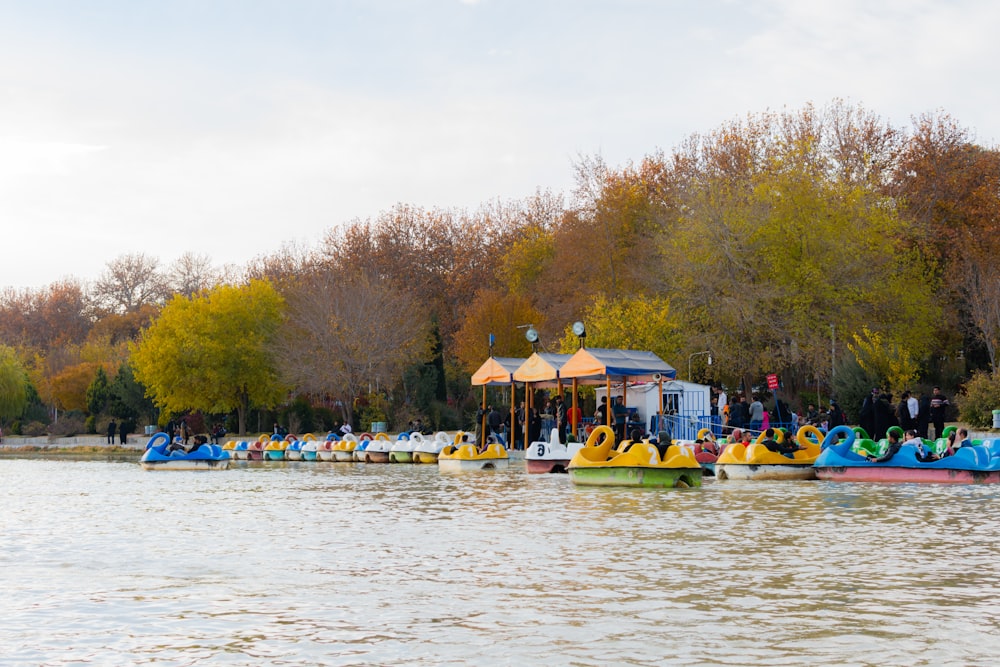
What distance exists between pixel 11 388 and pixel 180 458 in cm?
4341

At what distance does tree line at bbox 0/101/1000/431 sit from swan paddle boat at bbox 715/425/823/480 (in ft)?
46.2

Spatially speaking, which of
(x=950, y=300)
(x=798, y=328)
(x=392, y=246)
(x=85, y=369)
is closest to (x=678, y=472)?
(x=798, y=328)

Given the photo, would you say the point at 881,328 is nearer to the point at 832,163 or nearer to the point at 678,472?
the point at 832,163

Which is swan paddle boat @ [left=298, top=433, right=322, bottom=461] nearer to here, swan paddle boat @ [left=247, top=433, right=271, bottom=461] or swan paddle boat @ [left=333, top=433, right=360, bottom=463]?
swan paddle boat @ [left=333, top=433, right=360, bottom=463]

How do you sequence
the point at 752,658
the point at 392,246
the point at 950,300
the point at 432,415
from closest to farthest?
the point at 752,658
the point at 950,300
the point at 432,415
the point at 392,246

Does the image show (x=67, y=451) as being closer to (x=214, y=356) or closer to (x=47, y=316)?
(x=214, y=356)

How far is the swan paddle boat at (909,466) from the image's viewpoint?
82.3ft

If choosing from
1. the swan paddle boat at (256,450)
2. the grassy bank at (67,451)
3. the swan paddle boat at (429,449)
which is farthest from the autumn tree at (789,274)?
the grassy bank at (67,451)

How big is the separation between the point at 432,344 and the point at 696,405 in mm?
24180

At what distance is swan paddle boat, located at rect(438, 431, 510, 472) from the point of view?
3469cm

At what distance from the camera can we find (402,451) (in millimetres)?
42156

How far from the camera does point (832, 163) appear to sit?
2298 inches

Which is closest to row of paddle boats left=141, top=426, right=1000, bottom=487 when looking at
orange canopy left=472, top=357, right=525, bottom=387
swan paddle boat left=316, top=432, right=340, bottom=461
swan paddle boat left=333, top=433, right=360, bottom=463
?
orange canopy left=472, top=357, right=525, bottom=387

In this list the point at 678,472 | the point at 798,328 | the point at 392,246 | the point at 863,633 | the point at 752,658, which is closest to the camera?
the point at 752,658
